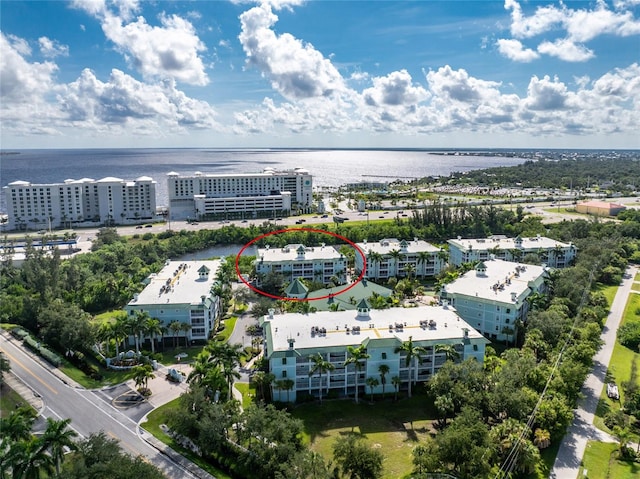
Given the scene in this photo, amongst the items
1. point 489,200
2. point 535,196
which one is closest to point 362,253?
point 489,200

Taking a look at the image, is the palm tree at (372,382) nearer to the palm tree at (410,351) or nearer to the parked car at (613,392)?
the palm tree at (410,351)

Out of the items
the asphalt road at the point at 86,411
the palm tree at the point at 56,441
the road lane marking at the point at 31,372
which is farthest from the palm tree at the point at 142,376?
the palm tree at the point at 56,441

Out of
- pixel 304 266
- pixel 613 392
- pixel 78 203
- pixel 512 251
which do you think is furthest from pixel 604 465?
pixel 78 203

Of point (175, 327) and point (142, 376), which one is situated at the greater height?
point (175, 327)

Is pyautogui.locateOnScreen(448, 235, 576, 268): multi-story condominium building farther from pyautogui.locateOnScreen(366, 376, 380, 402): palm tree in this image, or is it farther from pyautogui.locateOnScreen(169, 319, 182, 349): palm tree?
pyautogui.locateOnScreen(169, 319, 182, 349): palm tree

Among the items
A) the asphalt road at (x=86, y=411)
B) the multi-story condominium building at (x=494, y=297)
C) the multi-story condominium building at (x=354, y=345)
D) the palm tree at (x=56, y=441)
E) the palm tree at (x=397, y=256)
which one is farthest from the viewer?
the palm tree at (x=397, y=256)

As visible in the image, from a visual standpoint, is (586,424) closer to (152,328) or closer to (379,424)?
(379,424)

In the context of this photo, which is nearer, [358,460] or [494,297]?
[358,460]

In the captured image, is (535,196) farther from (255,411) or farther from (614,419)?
(255,411)
